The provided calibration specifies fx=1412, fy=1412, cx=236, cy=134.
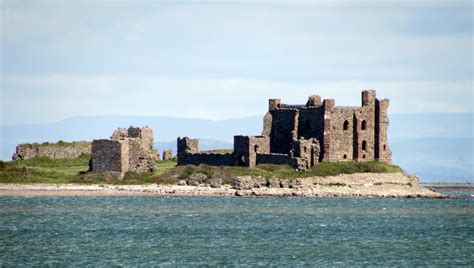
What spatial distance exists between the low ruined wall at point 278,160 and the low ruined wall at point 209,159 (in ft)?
8.08

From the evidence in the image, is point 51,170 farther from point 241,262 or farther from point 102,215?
point 241,262

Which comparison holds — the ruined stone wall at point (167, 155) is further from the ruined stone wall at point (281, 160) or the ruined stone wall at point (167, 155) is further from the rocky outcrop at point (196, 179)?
the rocky outcrop at point (196, 179)

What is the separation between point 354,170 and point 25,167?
24.0 metres

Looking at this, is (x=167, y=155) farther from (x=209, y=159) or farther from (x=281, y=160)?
(x=281, y=160)

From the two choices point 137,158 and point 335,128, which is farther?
point 335,128

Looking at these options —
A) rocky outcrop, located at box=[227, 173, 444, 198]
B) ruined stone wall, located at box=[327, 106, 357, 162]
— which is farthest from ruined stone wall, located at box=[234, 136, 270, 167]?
ruined stone wall, located at box=[327, 106, 357, 162]

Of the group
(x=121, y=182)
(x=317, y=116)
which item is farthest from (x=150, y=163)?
(x=317, y=116)

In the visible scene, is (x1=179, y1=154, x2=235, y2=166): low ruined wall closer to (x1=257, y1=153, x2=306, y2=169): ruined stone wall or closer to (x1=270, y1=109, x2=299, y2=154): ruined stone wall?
(x1=257, y1=153, x2=306, y2=169): ruined stone wall

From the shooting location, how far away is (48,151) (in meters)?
113

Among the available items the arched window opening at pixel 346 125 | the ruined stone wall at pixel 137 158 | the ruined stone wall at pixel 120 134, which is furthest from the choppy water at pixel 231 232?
the ruined stone wall at pixel 120 134

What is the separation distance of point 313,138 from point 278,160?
4.27 m

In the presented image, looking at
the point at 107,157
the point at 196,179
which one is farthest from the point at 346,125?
the point at 107,157

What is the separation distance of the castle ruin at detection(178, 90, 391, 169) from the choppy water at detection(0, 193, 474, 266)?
689 centimetres

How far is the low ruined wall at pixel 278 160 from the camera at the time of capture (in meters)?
102
